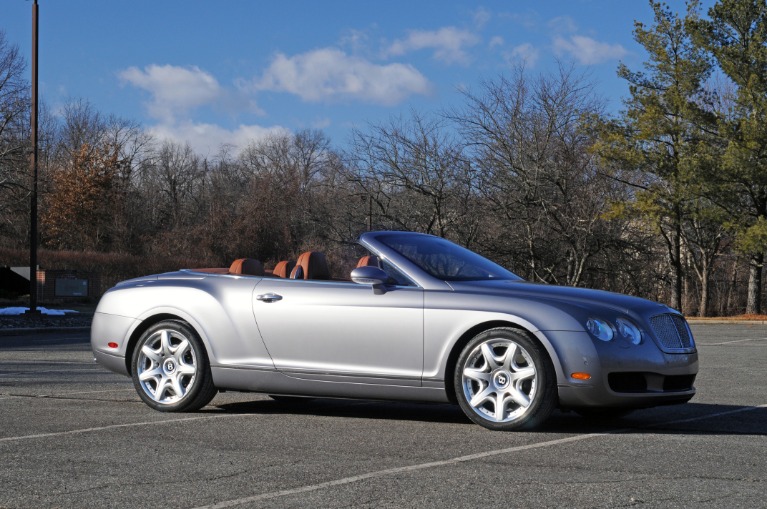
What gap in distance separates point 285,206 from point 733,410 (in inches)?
→ 2183

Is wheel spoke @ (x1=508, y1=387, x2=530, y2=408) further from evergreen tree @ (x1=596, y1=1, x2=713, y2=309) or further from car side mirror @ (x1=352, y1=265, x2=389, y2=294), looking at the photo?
evergreen tree @ (x1=596, y1=1, x2=713, y2=309)

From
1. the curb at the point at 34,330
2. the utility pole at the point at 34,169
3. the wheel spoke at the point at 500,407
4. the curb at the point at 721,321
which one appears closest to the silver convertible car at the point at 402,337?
the wheel spoke at the point at 500,407

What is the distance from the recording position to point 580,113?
39.4 m

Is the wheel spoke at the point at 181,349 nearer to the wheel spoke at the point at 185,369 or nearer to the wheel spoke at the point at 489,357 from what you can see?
the wheel spoke at the point at 185,369

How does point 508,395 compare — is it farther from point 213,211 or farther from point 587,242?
point 213,211

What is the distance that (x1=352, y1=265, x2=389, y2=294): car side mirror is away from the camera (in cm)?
734

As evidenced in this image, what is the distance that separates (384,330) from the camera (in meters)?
7.32

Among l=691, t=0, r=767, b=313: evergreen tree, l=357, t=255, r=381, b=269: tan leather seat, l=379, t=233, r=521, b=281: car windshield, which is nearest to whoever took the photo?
l=379, t=233, r=521, b=281: car windshield

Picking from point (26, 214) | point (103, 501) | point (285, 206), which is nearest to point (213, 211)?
point (285, 206)

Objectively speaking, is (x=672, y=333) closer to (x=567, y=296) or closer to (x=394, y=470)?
(x=567, y=296)

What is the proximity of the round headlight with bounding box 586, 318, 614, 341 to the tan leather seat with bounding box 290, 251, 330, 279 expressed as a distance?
2289 mm

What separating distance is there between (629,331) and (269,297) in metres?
2.72

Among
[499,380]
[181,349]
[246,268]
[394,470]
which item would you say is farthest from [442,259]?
[394,470]

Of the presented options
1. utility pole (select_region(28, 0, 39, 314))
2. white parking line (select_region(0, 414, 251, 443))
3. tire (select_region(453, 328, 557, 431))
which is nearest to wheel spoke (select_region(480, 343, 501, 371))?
tire (select_region(453, 328, 557, 431))
